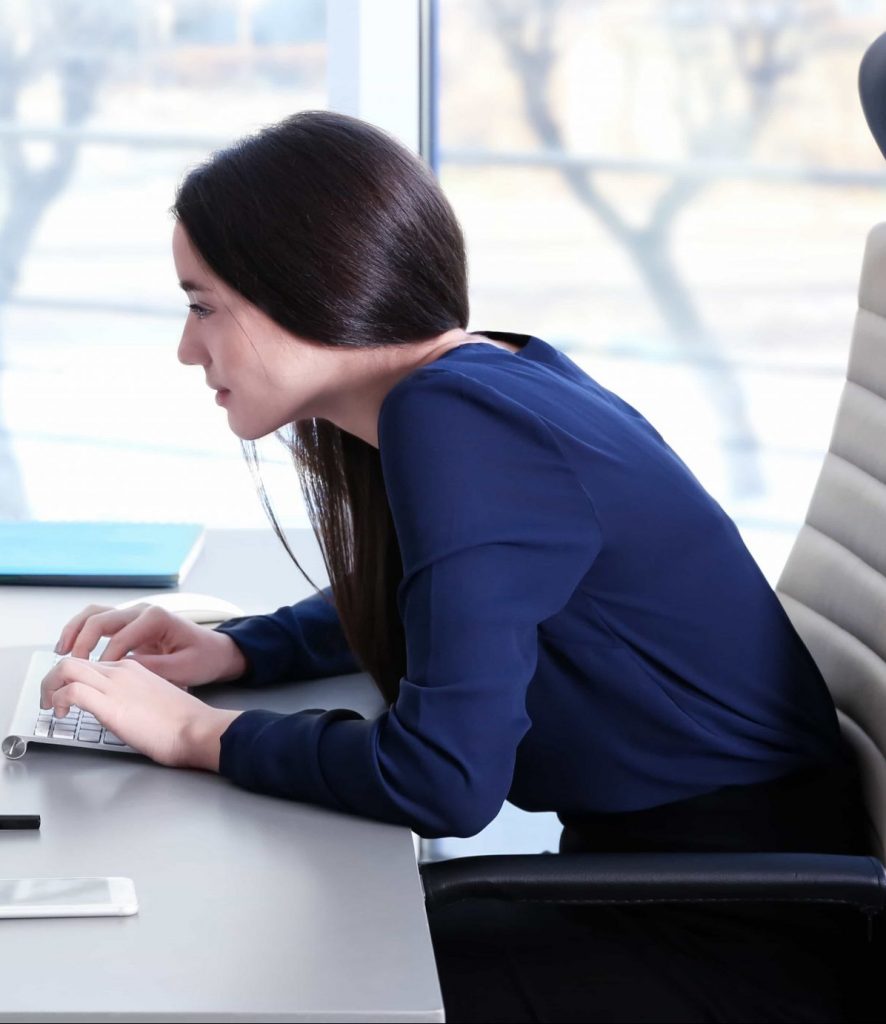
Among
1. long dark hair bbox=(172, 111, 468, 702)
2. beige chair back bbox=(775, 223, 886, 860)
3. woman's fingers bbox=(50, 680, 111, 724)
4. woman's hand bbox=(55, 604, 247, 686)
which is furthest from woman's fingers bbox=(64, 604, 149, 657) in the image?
beige chair back bbox=(775, 223, 886, 860)

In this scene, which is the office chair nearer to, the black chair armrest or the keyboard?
the black chair armrest

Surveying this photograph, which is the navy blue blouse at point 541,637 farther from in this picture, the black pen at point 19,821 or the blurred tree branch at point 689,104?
the blurred tree branch at point 689,104

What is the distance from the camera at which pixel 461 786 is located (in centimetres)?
97

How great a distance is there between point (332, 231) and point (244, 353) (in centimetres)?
13

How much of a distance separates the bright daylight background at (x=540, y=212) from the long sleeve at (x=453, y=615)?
3.01m

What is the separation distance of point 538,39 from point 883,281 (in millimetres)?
3399

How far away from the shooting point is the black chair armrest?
983 mm

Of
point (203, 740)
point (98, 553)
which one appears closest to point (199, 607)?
point (98, 553)

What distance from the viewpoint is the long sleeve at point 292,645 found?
125 cm

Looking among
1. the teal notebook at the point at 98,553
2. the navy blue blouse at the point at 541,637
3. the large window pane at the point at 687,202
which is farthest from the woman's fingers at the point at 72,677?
the large window pane at the point at 687,202

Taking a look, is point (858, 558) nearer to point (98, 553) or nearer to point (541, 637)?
point (541, 637)

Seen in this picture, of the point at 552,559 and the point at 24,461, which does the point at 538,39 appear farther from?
the point at 552,559

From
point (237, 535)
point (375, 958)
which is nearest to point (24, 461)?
point (237, 535)

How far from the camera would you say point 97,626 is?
1239 millimetres
